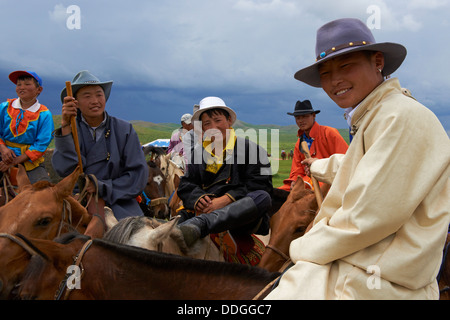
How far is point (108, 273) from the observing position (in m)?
2.11

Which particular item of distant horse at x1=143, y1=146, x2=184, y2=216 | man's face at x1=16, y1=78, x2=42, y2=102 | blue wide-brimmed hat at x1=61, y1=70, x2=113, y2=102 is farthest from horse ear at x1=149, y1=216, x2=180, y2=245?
distant horse at x1=143, y1=146, x2=184, y2=216

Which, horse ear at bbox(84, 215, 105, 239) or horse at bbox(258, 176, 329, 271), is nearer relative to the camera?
horse ear at bbox(84, 215, 105, 239)

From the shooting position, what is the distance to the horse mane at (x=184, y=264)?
85.3 inches

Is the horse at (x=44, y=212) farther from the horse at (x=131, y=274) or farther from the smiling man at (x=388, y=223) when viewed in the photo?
the smiling man at (x=388, y=223)

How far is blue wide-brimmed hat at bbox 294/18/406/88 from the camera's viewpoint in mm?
2031

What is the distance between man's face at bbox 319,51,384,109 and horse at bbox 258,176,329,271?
2.00m

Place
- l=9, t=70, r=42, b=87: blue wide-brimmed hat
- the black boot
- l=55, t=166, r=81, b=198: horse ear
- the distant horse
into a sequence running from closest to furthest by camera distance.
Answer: the black boot, l=55, t=166, r=81, b=198: horse ear, l=9, t=70, r=42, b=87: blue wide-brimmed hat, the distant horse

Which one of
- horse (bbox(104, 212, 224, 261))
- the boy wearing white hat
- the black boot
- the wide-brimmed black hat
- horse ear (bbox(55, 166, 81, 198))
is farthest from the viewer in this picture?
the wide-brimmed black hat

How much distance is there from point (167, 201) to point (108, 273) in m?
6.36

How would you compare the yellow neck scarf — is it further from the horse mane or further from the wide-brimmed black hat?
the wide-brimmed black hat

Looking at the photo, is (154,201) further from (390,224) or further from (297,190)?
(390,224)

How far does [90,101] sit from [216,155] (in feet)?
5.21

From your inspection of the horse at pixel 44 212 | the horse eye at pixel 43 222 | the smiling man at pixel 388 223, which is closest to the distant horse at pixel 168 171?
the horse at pixel 44 212
